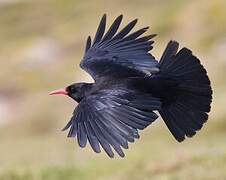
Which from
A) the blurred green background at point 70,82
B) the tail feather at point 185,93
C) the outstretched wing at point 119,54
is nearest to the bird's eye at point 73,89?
the outstretched wing at point 119,54

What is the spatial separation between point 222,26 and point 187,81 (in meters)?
34.9

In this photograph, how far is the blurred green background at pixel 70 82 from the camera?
45.0 ft

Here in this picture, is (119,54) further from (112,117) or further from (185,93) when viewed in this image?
(112,117)

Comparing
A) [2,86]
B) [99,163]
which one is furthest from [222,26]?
[99,163]

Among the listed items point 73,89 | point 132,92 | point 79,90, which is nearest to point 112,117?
point 132,92

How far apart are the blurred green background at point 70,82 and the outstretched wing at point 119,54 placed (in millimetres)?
2299

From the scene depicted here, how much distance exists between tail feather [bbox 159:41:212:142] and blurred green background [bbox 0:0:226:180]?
1.76 meters

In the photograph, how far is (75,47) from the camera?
191ft

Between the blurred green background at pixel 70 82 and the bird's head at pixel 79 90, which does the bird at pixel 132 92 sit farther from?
the blurred green background at pixel 70 82

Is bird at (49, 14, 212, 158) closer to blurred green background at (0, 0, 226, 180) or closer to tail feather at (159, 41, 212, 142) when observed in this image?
tail feather at (159, 41, 212, 142)

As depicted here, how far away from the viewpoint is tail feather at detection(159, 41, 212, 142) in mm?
9555

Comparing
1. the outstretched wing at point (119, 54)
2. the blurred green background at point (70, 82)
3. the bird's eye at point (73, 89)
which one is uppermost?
the outstretched wing at point (119, 54)

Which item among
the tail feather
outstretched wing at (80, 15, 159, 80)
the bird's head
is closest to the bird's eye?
the bird's head

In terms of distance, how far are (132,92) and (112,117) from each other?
47 centimetres
